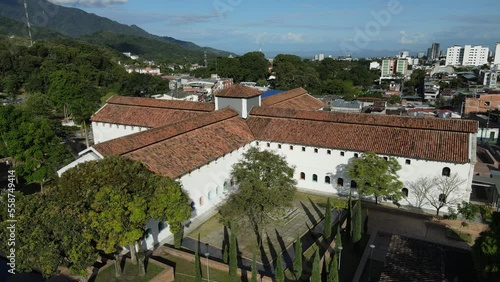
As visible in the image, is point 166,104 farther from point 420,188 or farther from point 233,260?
point 420,188

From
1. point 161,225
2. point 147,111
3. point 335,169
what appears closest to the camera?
point 161,225

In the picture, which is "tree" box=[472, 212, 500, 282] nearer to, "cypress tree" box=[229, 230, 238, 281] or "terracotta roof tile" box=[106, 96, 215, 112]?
"cypress tree" box=[229, 230, 238, 281]

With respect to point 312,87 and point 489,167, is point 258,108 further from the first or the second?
point 312,87

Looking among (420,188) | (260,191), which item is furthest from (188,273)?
(420,188)

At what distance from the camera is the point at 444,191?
2717 centimetres

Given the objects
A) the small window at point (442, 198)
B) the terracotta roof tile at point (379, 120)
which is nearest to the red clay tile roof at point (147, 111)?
the terracotta roof tile at point (379, 120)

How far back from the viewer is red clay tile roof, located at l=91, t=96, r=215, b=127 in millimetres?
39688

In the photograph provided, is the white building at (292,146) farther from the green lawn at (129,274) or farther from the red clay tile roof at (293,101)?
the red clay tile roof at (293,101)

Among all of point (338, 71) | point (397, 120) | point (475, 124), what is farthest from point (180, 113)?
point (338, 71)

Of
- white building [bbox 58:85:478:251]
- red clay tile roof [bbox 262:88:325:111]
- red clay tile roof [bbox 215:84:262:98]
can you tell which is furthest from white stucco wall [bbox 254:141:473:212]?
red clay tile roof [bbox 262:88:325:111]

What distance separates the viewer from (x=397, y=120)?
30578 millimetres

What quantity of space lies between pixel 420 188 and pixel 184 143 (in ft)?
64.5

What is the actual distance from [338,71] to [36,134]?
345 ft

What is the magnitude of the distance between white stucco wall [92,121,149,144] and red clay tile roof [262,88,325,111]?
16.8 m
